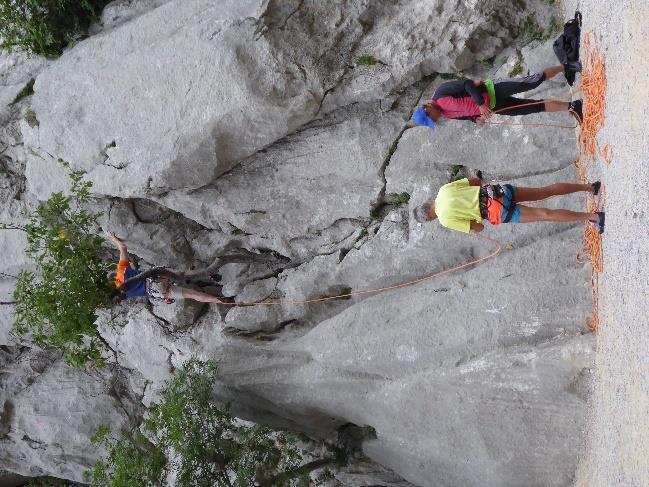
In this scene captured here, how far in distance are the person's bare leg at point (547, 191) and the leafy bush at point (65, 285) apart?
6526mm

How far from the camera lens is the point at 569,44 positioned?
779cm

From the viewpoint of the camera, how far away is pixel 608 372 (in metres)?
6.60

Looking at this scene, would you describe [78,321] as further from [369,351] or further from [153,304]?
[369,351]

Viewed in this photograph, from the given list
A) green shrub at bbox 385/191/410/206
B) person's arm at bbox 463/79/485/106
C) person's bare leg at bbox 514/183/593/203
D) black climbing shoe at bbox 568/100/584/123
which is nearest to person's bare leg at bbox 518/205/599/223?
person's bare leg at bbox 514/183/593/203

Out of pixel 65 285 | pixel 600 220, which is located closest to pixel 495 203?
pixel 600 220

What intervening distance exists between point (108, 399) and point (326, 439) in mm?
4969

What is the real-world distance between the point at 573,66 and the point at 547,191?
1.73 m

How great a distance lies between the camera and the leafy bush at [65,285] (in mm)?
9391

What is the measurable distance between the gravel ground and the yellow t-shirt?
1.36m

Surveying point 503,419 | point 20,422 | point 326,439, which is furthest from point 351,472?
point 20,422

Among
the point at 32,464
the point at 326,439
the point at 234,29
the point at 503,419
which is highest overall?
the point at 234,29

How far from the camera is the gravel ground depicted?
541 centimetres

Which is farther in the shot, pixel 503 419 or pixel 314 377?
pixel 314 377

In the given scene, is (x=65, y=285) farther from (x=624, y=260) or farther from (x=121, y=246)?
(x=624, y=260)
